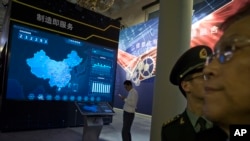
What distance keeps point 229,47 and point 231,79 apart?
7cm

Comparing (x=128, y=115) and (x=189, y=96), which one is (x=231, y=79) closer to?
(x=189, y=96)

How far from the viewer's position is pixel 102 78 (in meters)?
5.23

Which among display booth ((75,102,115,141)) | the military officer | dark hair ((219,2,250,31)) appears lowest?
display booth ((75,102,115,141))

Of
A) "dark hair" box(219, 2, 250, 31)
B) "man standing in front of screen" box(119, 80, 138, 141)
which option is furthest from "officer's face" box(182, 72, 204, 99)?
"man standing in front of screen" box(119, 80, 138, 141)

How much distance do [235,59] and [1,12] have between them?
10797 millimetres

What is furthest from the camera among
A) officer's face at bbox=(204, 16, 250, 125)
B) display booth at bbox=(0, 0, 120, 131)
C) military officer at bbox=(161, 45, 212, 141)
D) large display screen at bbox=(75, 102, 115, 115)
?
display booth at bbox=(0, 0, 120, 131)

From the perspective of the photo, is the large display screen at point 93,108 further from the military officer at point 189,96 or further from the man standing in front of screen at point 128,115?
the military officer at point 189,96

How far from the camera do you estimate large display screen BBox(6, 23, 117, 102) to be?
14.2 feet

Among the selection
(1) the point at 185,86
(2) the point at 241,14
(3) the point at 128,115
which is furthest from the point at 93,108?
→ (2) the point at 241,14

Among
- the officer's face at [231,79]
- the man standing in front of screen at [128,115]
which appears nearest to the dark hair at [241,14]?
the officer's face at [231,79]

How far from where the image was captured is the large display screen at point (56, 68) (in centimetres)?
434

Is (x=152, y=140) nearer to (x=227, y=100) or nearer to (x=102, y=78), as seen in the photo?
(x=227, y=100)

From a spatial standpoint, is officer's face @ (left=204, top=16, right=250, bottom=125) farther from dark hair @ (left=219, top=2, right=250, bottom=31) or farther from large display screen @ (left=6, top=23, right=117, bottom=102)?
large display screen @ (left=6, top=23, right=117, bottom=102)

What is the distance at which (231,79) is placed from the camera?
1.46 feet
